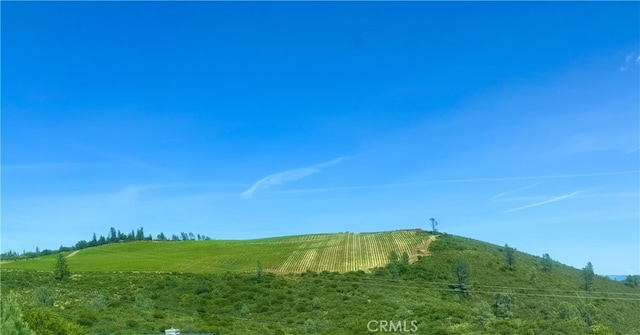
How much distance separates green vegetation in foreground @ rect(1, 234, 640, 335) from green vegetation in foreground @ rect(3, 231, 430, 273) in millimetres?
7610

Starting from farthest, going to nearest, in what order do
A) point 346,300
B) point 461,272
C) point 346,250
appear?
point 346,250 < point 461,272 < point 346,300

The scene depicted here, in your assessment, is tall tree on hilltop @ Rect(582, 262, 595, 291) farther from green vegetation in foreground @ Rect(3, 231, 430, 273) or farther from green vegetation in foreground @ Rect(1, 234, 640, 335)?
green vegetation in foreground @ Rect(3, 231, 430, 273)

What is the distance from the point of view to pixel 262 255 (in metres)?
127

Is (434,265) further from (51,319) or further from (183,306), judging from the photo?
(51,319)

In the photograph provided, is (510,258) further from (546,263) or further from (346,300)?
(346,300)

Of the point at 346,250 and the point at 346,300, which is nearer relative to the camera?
the point at 346,300

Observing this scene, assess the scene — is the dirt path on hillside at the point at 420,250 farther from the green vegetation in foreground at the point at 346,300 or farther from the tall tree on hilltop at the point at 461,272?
the tall tree on hilltop at the point at 461,272

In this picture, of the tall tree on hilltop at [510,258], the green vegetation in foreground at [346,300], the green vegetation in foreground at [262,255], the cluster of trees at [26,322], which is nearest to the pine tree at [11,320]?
the cluster of trees at [26,322]

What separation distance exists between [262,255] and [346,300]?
1864 inches

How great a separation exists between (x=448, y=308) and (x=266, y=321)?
1011 inches

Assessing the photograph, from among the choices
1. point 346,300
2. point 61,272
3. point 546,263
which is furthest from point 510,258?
point 61,272

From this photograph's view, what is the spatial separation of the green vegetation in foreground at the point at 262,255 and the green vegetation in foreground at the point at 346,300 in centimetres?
761

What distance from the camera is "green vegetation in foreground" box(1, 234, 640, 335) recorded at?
63875mm

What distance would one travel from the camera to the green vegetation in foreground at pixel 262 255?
11294cm
